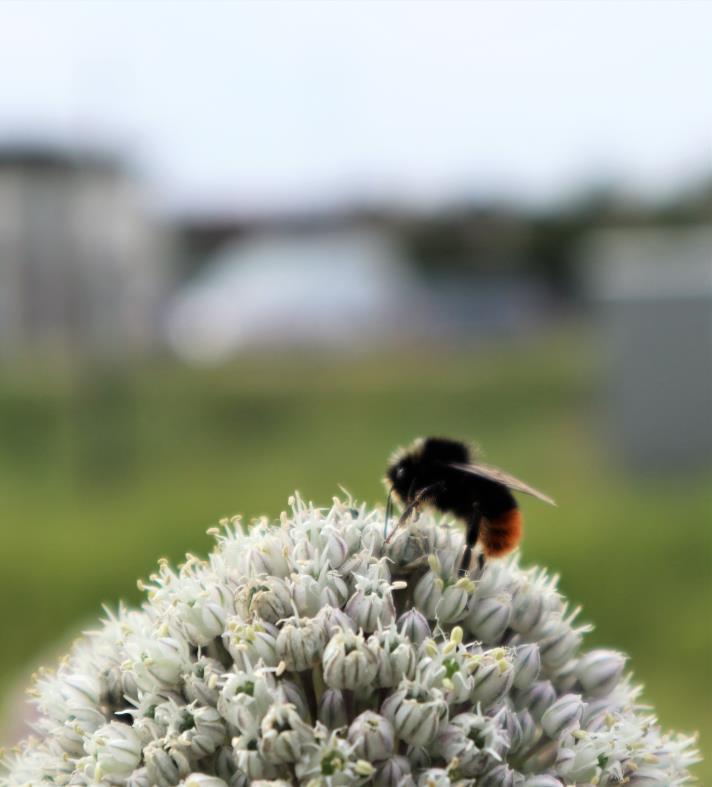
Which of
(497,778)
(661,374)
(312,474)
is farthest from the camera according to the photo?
(312,474)

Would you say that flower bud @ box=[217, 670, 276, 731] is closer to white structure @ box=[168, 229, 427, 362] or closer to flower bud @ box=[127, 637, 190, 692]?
flower bud @ box=[127, 637, 190, 692]

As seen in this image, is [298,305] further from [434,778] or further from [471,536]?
[434,778]

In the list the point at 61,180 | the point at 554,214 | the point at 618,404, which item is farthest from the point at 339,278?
the point at 618,404

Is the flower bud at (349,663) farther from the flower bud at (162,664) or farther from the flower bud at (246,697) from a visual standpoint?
the flower bud at (162,664)

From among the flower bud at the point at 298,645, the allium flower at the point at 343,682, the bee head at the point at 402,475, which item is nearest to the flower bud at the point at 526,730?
the allium flower at the point at 343,682

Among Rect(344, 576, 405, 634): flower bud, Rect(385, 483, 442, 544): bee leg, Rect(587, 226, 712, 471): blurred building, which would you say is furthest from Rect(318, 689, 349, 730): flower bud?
Rect(587, 226, 712, 471): blurred building

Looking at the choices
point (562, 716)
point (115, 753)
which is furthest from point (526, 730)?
point (115, 753)
